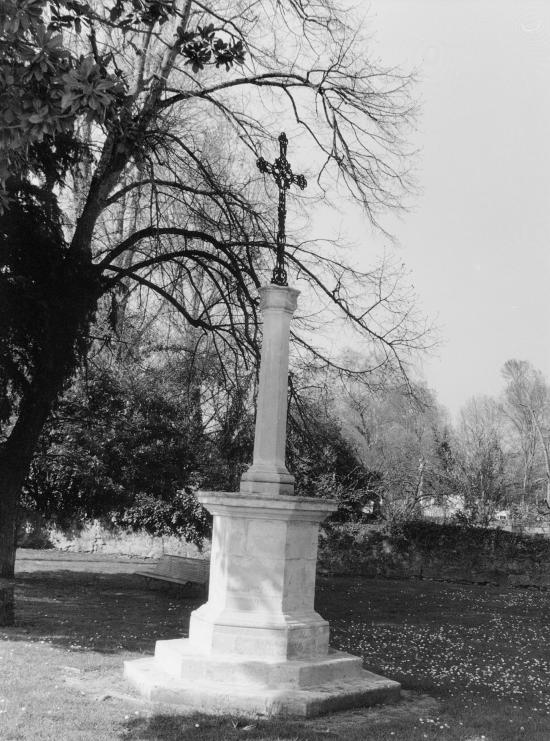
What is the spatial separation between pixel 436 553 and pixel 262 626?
15.4m

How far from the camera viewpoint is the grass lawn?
5629 mm

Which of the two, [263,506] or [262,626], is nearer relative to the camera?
[262,626]

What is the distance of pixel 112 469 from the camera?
18.0 metres

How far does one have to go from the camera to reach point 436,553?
69.5ft

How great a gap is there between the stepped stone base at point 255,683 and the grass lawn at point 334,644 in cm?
15

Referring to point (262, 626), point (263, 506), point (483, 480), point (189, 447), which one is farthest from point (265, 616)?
point (483, 480)

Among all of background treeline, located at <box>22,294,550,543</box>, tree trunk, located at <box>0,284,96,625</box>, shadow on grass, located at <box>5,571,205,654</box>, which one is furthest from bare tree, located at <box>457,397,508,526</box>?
tree trunk, located at <box>0,284,96,625</box>

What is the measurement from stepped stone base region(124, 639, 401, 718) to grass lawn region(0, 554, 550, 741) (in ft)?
0.48

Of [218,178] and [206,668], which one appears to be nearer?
[206,668]

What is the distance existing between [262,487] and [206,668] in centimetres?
164

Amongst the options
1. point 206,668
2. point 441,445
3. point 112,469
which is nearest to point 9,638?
point 206,668

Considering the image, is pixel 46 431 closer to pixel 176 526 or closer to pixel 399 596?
pixel 176 526

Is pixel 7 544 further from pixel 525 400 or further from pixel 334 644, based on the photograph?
pixel 525 400

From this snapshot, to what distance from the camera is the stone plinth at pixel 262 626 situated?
654cm
